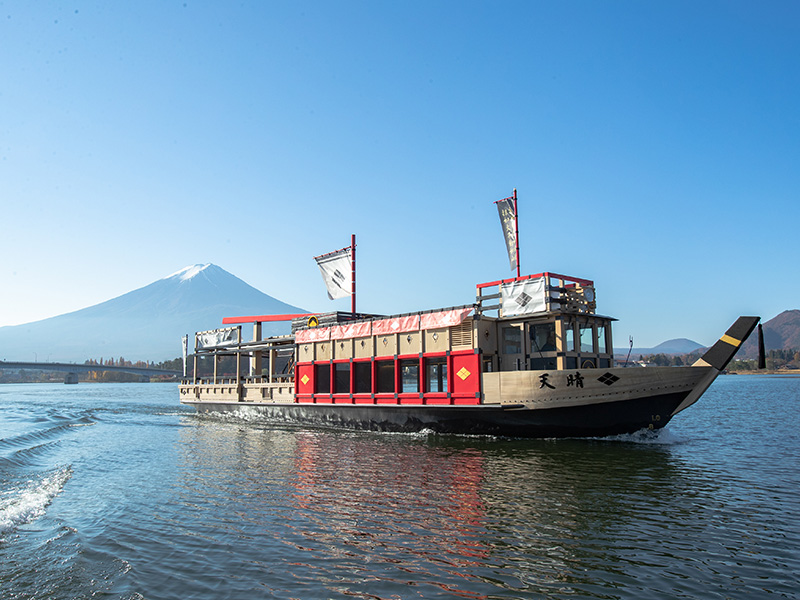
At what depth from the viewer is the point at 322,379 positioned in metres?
31.9

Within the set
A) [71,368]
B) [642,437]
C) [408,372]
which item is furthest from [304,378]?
[71,368]

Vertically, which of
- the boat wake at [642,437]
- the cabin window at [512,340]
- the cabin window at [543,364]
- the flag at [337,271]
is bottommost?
the boat wake at [642,437]

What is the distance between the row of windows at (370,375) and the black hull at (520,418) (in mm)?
1450

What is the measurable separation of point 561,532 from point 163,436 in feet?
75.8

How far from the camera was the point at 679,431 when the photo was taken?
28.9 meters

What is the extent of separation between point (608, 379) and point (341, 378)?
628 inches

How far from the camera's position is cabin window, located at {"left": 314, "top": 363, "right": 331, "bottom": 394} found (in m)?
31.7

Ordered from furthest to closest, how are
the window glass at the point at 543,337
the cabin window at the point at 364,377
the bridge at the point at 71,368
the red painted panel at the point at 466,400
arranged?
the bridge at the point at 71,368 < the cabin window at the point at 364,377 < the red painted panel at the point at 466,400 < the window glass at the point at 543,337

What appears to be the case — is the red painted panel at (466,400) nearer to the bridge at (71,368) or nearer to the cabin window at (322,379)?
the cabin window at (322,379)

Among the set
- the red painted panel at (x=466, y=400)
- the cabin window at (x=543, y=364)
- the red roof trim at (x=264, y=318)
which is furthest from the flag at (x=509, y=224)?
the red roof trim at (x=264, y=318)

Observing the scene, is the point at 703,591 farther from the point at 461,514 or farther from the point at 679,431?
the point at 679,431

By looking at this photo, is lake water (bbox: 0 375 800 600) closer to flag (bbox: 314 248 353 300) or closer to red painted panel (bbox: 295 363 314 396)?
red painted panel (bbox: 295 363 314 396)

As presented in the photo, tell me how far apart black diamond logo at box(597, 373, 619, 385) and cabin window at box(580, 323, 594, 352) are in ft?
10.3

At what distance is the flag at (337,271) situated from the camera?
33.8m
